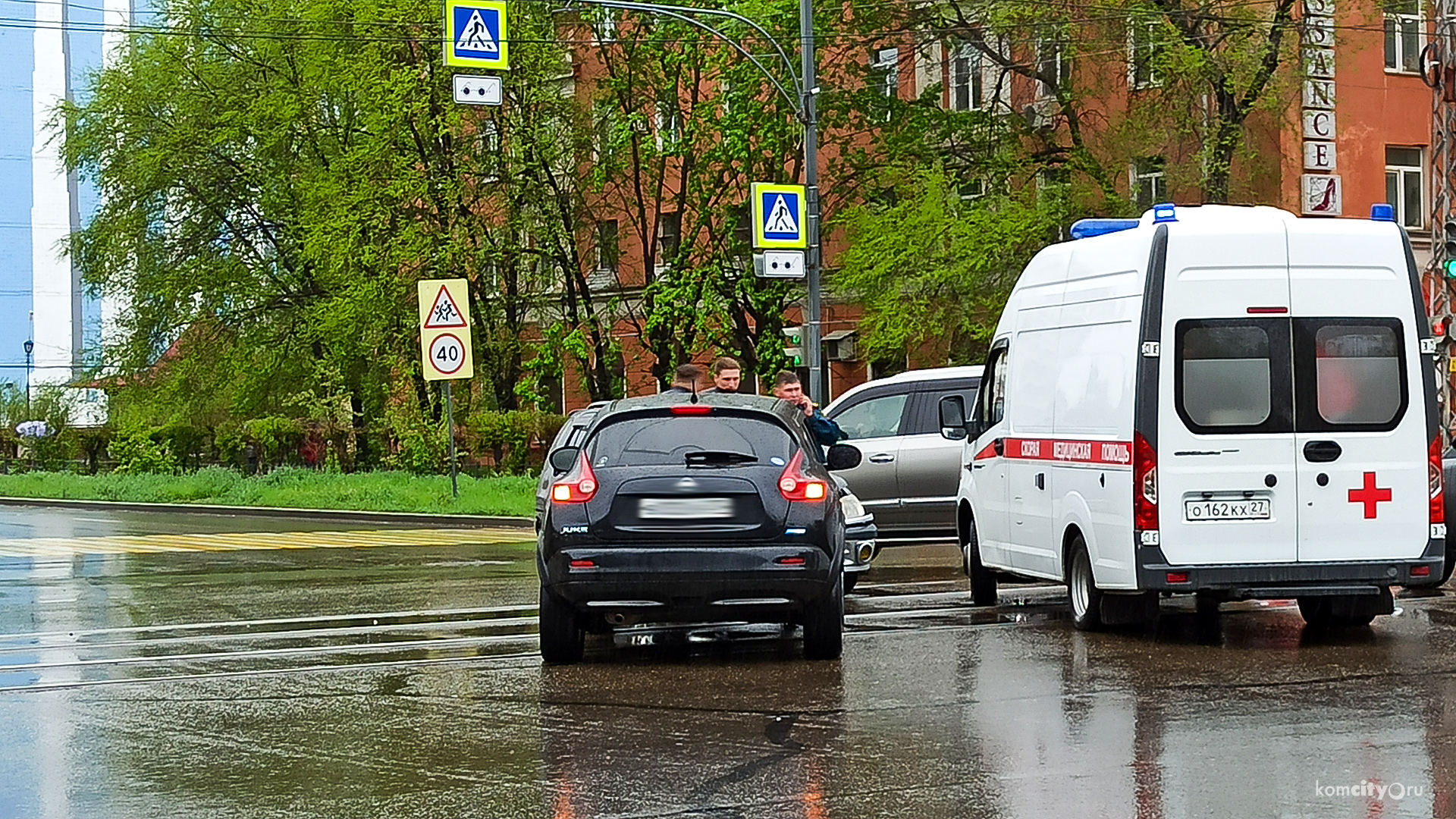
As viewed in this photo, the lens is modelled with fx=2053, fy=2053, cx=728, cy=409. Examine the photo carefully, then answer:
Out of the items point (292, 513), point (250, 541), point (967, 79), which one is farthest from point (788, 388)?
point (967, 79)

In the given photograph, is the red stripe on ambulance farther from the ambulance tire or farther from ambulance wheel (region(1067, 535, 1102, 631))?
the ambulance tire

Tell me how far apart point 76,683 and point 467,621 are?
12.4 ft

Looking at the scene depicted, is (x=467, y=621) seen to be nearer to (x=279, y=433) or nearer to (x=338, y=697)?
(x=338, y=697)

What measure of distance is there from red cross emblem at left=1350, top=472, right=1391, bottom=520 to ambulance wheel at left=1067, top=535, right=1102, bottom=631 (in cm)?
165

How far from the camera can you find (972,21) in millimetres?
35781

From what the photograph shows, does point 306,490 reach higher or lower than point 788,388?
lower

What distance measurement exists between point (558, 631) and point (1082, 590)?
354cm

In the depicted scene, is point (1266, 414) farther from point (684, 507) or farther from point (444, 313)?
point (444, 313)

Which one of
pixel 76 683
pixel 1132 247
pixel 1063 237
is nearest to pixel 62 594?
pixel 76 683

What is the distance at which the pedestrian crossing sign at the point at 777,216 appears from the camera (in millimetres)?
28953

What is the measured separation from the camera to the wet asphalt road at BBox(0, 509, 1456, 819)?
25.2ft

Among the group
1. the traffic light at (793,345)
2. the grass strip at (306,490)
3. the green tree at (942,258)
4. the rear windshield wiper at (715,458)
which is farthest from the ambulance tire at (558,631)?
the traffic light at (793,345)

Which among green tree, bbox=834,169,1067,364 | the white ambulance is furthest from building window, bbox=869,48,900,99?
the white ambulance

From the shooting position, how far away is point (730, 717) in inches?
384
